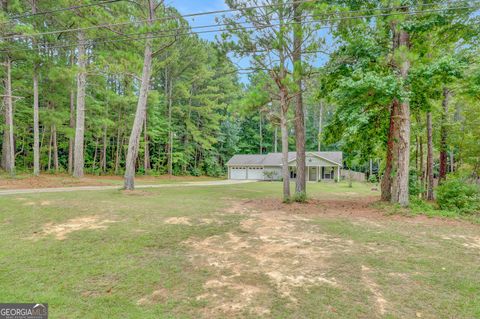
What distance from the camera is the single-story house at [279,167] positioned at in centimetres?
2869

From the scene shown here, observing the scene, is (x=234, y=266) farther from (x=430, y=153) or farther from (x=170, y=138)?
(x=170, y=138)

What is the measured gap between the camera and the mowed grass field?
3053 mm

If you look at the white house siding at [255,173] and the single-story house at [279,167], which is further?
the white house siding at [255,173]

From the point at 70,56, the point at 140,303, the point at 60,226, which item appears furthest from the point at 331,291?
the point at 70,56

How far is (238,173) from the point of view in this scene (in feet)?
105

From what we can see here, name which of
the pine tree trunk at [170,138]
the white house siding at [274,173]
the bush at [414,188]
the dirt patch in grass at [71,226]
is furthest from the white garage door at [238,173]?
the dirt patch in grass at [71,226]

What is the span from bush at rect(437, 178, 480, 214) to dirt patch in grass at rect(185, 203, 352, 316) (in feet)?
18.7

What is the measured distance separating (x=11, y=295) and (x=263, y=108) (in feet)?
30.3

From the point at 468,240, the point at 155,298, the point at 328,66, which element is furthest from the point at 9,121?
the point at 468,240

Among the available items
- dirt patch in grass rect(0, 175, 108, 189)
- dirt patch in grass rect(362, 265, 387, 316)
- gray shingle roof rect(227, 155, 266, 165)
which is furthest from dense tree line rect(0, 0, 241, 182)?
dirt patch in grass rect(362, 265, 387, 316)

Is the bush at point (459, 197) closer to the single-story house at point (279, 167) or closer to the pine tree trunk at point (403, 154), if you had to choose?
the pine tree trunk at point (403, 154)

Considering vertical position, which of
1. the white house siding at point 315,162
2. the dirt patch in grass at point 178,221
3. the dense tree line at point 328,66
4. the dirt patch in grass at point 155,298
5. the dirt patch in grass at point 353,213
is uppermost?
the dense tree line at point 328,66

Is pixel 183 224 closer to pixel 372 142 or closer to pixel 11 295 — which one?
pixel 11 295

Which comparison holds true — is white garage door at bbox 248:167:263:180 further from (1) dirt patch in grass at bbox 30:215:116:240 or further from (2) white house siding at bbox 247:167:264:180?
Result: (1) dirt patch in grass at bbox 30:215:116:240
